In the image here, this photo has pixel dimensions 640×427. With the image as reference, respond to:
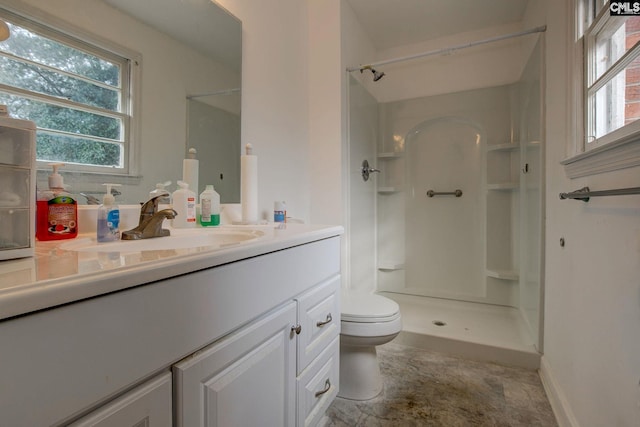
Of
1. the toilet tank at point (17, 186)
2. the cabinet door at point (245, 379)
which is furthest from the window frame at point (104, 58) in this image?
the cabinet door at point (245, 379)

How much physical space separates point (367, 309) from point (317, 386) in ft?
1.65

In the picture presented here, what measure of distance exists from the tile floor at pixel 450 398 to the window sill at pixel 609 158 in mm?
1090

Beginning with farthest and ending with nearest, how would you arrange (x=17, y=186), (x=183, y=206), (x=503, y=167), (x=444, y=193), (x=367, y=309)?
(x=444, y=193) < (x=503, y=167) < (x=367, y=309) < (x=183, y=206) < (x=17, y=186)

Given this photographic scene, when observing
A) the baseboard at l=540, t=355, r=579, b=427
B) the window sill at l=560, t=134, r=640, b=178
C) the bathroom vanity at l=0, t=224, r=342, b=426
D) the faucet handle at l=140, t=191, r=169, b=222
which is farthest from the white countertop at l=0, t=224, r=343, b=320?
the baseboard at l=540, t=355, r=579, b=427

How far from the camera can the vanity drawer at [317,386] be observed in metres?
1.00

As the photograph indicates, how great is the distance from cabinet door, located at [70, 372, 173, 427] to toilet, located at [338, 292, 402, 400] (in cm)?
102

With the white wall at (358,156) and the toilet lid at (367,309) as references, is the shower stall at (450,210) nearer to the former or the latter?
the white wall at (358,156)

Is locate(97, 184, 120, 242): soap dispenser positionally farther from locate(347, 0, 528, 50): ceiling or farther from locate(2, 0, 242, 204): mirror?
locate(347, 0, 528, 50): ceiling

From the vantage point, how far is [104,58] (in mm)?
956

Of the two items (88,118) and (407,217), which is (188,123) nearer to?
(88,118)

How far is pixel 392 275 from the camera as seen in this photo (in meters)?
2.93

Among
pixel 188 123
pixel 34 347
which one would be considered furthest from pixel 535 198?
pixel 34 347

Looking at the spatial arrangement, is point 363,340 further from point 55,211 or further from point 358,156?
point 358,156

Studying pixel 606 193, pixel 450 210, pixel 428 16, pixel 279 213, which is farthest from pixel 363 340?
pixel 428 16
